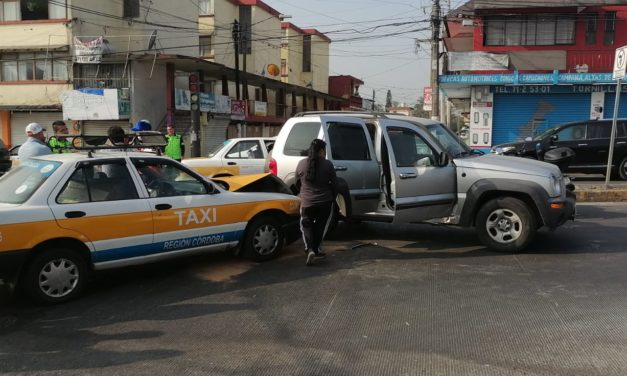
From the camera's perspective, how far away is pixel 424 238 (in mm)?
8375

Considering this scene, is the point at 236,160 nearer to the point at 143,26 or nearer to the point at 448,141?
the point at 448,141

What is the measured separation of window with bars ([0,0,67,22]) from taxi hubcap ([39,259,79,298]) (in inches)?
1022

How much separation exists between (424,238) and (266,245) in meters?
2.69

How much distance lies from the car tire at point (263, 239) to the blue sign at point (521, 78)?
18.5 metres

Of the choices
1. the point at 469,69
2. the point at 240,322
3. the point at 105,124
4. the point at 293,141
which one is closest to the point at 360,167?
the point at 293,141

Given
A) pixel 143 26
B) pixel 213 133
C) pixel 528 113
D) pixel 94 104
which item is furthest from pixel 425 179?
pixel 143 26

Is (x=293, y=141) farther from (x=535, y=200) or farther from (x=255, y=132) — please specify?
(x=255, y=132)

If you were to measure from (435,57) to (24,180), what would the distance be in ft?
65.0

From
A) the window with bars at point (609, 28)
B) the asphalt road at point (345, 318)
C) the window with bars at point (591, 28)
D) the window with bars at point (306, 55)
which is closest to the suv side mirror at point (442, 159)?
the asphalt road at point (345, 318)

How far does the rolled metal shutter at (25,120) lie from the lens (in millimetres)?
28422

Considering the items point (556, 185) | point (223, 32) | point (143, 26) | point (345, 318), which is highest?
point (223, 32)

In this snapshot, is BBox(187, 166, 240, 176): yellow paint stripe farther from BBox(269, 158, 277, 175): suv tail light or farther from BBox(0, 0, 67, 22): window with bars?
BBox(0, 0, 67, 22): window with bars

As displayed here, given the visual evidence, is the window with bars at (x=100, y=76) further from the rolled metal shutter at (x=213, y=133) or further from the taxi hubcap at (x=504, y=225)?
the taxi hubcap at (x=504, y=225)

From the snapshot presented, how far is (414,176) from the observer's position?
7422 mm
